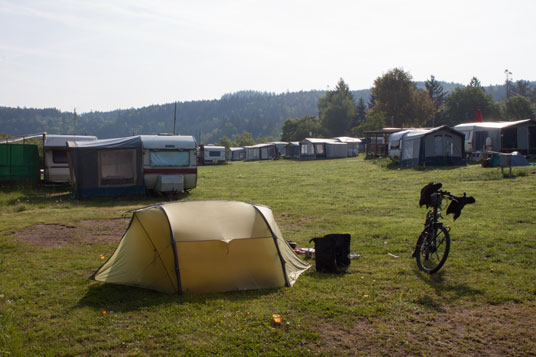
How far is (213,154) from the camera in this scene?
55.3 meters

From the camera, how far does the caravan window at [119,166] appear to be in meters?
18.4

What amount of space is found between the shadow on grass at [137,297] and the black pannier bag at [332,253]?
1.17 meters

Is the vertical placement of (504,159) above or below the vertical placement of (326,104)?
below

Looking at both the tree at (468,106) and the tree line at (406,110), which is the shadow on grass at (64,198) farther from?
the tree at (468,106)

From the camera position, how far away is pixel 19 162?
822 inches

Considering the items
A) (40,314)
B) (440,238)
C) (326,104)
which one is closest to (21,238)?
(40,314)

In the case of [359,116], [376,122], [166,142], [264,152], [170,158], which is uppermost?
[359,116]

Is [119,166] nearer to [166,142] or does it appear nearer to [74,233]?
[166,142]

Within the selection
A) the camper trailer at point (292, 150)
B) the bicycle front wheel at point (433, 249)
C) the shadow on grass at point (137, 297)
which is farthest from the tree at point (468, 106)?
the shadow on grass at point (137, 297)

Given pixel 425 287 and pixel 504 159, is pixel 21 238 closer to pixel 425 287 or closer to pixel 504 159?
pixel 425 287

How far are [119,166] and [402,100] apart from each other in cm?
5950

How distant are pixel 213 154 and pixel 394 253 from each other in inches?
1883

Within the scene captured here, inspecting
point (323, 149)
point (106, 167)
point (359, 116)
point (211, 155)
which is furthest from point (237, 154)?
point (106, 167)

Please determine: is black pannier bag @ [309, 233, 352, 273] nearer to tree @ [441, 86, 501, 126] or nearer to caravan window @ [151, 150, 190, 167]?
caravan window @ [151, 150, 190, 167]
